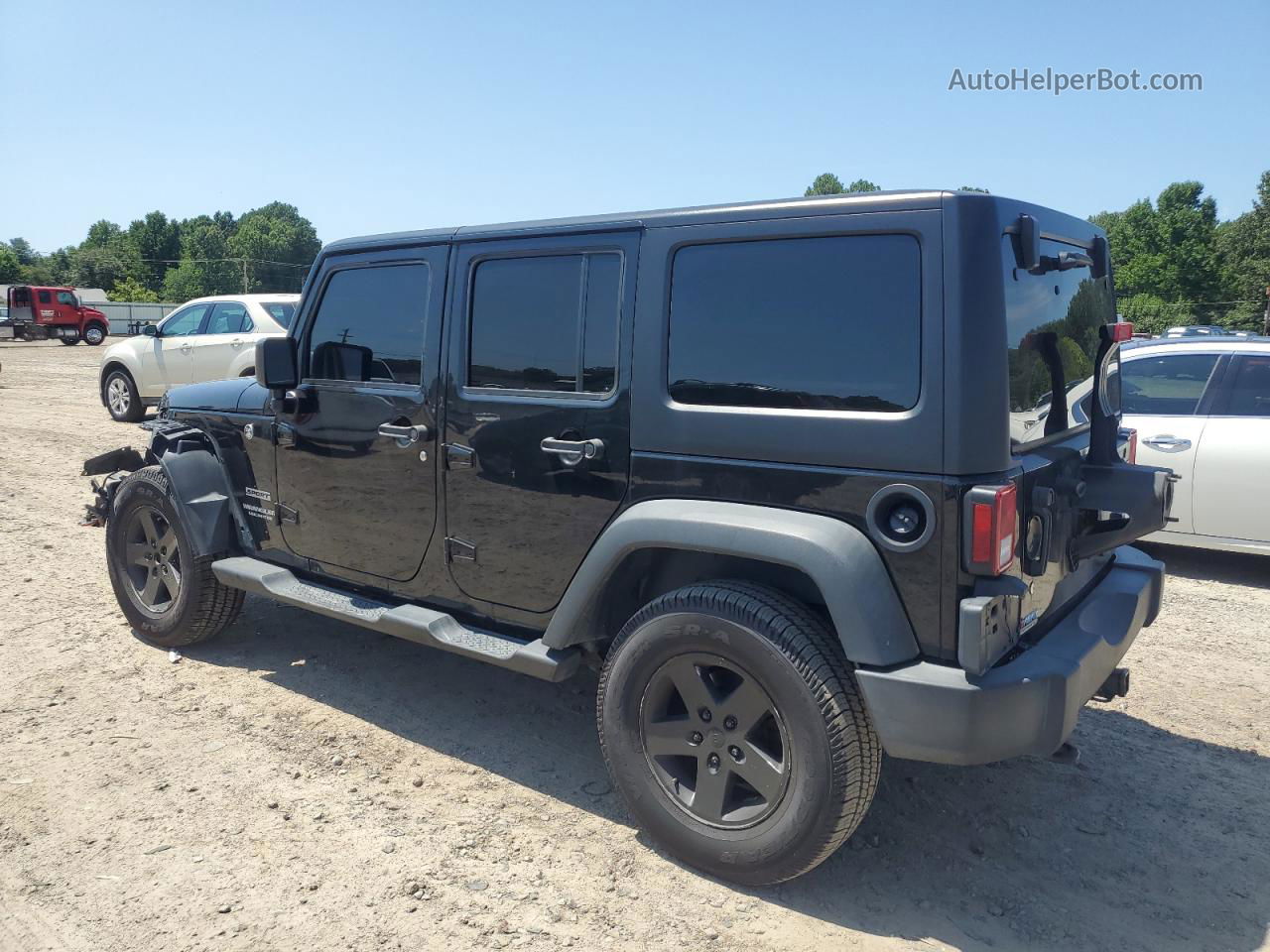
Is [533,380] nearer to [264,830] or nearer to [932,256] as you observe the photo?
[932,256]

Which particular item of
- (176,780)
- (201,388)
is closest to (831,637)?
(176,780)

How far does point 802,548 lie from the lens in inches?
107

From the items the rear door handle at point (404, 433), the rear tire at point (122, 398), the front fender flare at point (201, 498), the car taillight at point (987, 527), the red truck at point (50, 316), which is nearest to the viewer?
the car taillight at point (987, 527)

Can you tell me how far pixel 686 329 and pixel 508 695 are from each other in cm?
219

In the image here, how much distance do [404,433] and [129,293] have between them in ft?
308

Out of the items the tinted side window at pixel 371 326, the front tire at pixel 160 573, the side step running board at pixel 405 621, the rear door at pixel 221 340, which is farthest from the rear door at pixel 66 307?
the tinted side window at pixel 371 326

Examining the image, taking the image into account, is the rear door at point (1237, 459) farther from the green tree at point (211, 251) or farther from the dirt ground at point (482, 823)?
the green tree at point (211, 251)

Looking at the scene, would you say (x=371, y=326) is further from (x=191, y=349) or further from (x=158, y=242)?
(x=158, y=242)

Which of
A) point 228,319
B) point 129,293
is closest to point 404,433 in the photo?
point 228,319

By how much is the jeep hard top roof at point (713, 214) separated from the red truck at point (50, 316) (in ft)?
132

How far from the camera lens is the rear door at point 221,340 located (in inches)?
496

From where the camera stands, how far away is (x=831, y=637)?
2.87 m

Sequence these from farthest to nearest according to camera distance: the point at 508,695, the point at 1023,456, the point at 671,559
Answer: the point at 508,695, the point at 671,559, the point at 1023,456

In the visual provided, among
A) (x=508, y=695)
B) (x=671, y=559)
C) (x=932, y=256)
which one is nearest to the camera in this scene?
(x=932, y=256)
